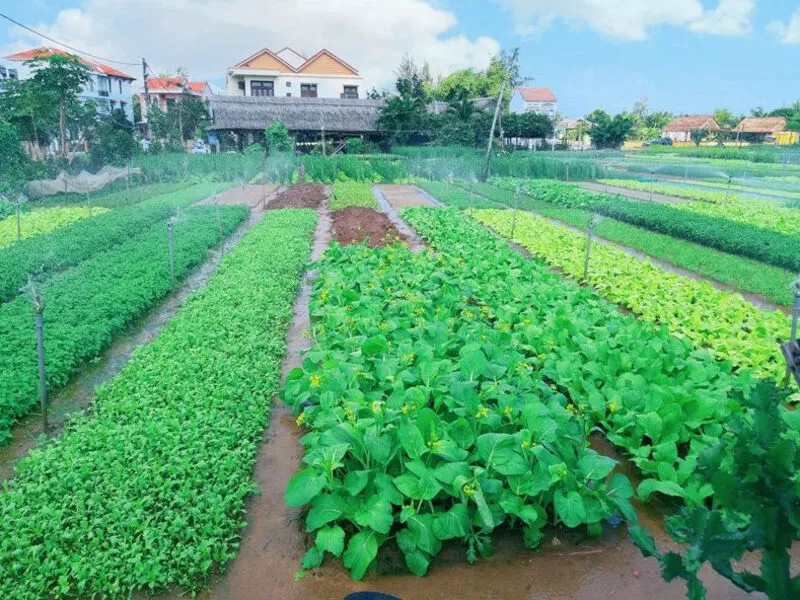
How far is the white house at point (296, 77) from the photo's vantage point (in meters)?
56.0

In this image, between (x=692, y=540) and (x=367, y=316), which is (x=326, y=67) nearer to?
(x=367, y=316)

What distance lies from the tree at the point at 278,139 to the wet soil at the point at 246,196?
6688 mm

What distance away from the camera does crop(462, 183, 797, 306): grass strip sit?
10.5 m

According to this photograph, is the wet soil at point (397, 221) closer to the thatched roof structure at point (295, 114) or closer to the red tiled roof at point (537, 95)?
the thatched roof structure at point (295, 114)

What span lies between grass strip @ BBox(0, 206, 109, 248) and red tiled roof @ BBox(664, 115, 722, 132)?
67.9 metres

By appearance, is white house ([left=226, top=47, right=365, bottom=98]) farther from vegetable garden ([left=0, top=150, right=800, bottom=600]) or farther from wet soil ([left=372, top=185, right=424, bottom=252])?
vegetable garden ([left=0, top=150, right=800, bottom=600])

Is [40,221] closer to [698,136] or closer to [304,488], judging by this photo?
[304,488]


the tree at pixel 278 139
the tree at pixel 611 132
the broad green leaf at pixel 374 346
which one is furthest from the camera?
the tree at pixel 611 132

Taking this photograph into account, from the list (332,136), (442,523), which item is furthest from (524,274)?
(332,136)

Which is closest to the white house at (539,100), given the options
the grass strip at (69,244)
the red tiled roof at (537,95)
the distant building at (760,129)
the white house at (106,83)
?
the red tiled roof at (537,95)

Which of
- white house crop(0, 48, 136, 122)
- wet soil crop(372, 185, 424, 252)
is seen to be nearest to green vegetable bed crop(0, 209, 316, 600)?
wet soil crop(372, 185, 424, 252)

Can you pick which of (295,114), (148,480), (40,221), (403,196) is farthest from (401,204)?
(295,114)

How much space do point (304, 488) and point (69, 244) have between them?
35.9 ft

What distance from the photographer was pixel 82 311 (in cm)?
804
